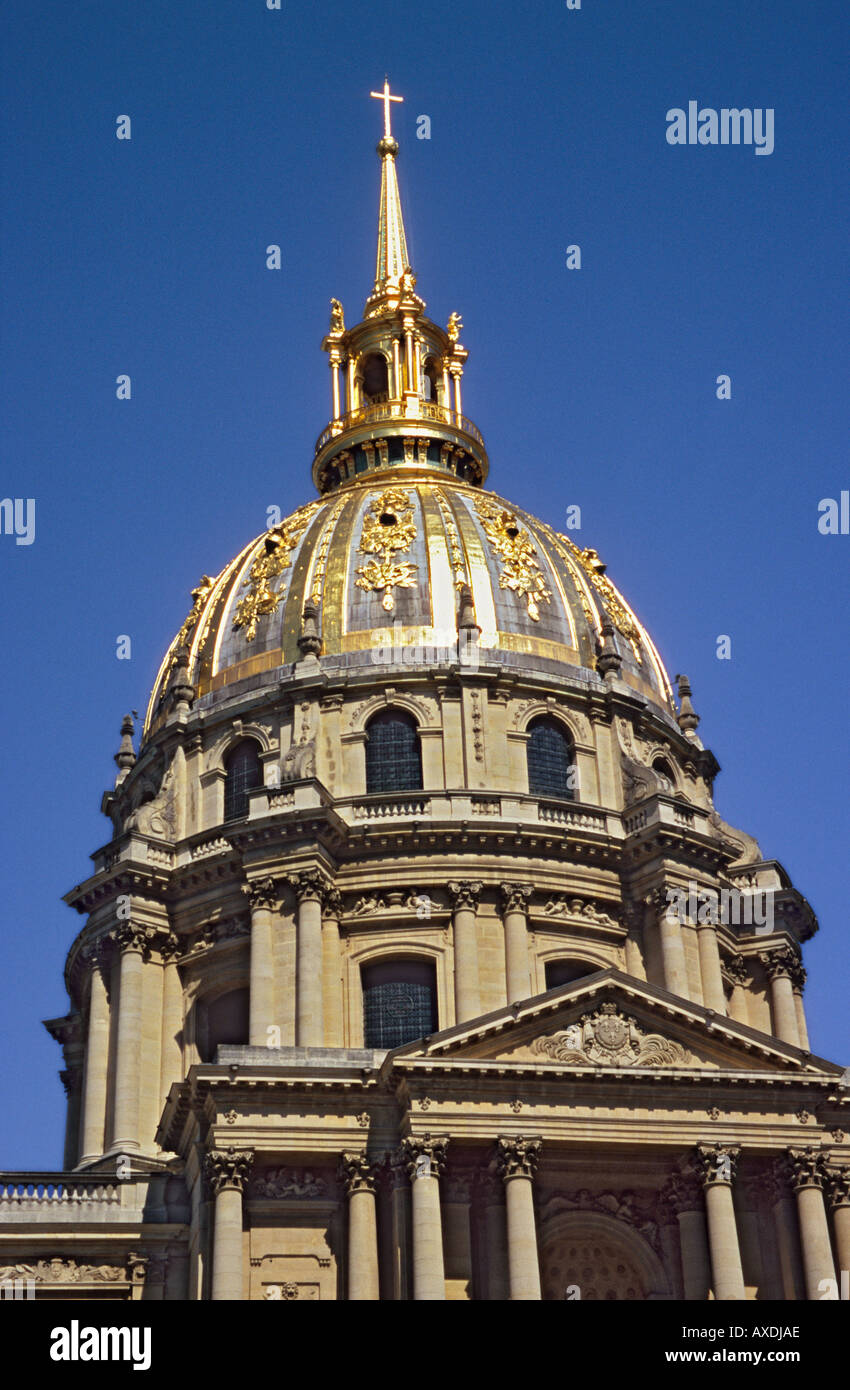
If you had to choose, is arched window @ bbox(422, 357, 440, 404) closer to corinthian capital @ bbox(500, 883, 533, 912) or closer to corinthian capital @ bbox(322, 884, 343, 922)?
corinthian capital @ bbox(500, 883, 533, 912)

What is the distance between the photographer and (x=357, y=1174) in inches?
1770

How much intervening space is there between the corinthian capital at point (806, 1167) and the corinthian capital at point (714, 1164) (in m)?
1.45

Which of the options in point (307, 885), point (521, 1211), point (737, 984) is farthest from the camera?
point (737, 984)

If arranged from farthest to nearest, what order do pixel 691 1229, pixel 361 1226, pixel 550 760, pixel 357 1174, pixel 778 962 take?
pixel 550 760 < pixel 778 962 < pixel 691 1229 < pixel 357 1174 < pixel 361 1226

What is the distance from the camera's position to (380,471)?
71.4m

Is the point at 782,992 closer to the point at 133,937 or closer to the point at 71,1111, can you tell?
the point at 133,937

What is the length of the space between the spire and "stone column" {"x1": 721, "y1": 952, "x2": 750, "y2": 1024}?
29.7 meters

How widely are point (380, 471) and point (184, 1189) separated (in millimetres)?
30046

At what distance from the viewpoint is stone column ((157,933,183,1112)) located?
57125mm

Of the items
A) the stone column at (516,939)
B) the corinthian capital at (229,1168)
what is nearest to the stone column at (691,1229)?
the corinthian capital at (229,1168)

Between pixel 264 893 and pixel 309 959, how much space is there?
9.32ft

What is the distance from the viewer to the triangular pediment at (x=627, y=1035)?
45.7 metres

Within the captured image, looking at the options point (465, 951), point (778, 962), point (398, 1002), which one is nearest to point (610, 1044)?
point (465, 951)
